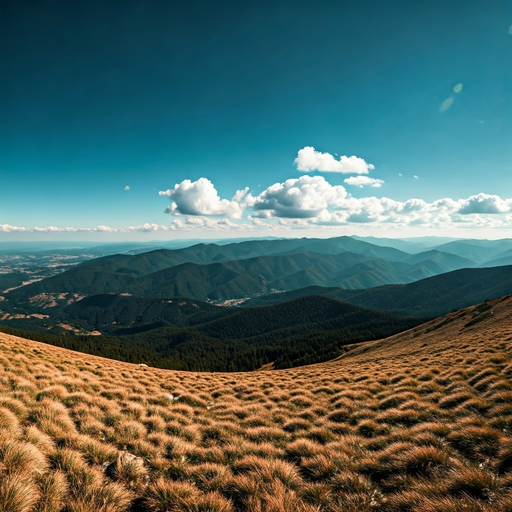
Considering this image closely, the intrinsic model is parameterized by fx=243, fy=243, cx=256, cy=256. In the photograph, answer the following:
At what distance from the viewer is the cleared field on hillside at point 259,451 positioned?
17.0 ft

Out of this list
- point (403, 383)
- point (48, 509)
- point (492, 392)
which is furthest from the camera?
point (403, 383)

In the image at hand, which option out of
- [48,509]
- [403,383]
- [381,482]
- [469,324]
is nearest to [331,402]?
[403,383]

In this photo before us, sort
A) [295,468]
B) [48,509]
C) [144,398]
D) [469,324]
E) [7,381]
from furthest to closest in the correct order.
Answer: [469,324], [144,398], [7,381], [295,468], [48,509]

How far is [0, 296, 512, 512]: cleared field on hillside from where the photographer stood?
17.0 ft

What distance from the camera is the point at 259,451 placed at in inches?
328

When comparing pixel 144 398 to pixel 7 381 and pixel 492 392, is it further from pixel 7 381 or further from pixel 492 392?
pixel 492 392

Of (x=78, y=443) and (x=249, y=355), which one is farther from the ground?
(x=78, y=443)

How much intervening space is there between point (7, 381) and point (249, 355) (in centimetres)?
16765

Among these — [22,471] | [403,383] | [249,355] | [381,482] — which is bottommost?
[249,355]

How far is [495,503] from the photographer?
4.76m

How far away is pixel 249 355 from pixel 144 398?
166 meters

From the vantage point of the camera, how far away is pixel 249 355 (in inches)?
6609

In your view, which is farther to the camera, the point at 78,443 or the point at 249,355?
the point at 249,355

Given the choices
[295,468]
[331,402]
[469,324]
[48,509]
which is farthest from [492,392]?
[469,324]
